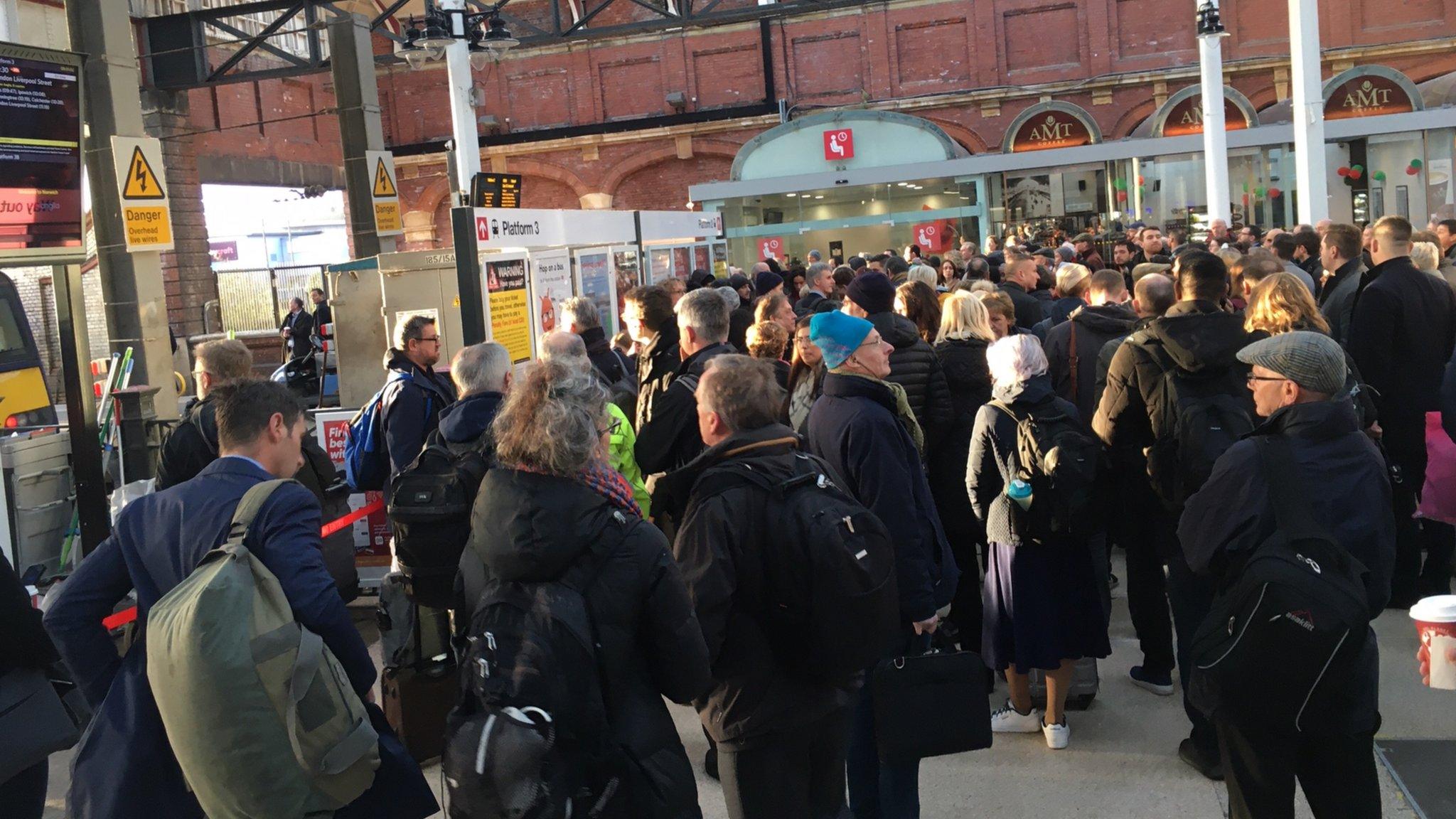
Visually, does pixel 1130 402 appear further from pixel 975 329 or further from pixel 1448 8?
pixel 1448 8

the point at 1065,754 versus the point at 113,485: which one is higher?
the point at 113,485

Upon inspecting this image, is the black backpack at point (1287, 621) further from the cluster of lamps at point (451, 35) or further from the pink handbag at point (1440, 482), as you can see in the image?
the cluster of lamps at point (451, 35)

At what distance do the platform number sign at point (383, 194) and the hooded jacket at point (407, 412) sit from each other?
37.7 feet

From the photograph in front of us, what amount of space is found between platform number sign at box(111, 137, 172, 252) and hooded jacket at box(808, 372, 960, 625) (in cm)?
672

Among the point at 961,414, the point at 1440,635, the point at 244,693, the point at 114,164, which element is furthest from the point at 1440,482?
the point at 114,164

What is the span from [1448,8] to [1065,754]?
106ft

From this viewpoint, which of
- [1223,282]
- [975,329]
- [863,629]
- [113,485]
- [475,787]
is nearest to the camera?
[475,787]

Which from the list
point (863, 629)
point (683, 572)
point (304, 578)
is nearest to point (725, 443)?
point (683, 572)

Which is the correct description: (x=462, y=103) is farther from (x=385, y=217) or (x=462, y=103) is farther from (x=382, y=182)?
(x=385, y=217)

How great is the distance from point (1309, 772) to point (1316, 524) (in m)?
0.71

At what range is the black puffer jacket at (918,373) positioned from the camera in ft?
17.1

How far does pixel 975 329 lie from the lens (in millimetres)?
5625

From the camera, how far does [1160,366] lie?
15.7 feet

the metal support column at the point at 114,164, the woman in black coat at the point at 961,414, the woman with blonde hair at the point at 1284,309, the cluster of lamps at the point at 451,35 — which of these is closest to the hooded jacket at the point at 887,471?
the woman in black coat at the point at 961,414
